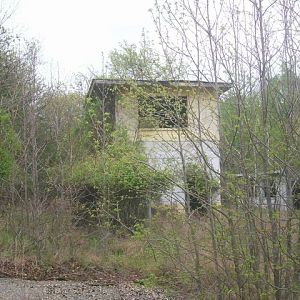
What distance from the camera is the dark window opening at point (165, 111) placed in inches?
265

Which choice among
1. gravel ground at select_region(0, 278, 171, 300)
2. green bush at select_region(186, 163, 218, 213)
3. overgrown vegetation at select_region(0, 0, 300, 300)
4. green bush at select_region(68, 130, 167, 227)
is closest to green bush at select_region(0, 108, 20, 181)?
green bush at select_region(68, 130, 167, 227)

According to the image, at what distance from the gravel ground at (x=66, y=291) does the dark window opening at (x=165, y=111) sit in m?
3.29

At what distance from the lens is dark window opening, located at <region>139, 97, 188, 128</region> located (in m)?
6.73

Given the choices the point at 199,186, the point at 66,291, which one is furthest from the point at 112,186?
the point at 199,186

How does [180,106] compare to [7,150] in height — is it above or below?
above

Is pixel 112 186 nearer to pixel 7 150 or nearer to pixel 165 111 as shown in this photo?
pixel 7 150

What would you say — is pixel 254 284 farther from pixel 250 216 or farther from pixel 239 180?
pixel 239 180

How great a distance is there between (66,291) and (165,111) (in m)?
4.88

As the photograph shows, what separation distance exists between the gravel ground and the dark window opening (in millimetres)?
3292

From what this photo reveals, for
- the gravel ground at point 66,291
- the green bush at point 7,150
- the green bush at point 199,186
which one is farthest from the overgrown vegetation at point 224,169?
the green bush at point 7,150

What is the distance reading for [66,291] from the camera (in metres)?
9.92

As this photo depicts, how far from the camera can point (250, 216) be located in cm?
609

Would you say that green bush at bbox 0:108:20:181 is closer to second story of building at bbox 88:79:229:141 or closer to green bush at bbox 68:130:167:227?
green bush at bbox 68:130:167:227

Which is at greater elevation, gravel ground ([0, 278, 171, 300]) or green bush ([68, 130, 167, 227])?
green bush ([68, 130, 167, 227])
